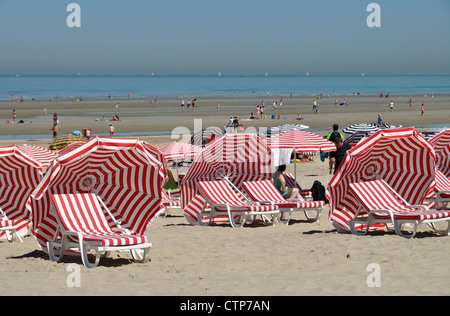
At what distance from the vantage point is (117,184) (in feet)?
30.8

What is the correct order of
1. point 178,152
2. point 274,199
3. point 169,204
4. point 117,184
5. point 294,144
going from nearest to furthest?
point 117,184 → point 274,199 → point 169,204 → point 294,144 → point 178,152

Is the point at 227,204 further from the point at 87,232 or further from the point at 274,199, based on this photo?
the point at 87,232

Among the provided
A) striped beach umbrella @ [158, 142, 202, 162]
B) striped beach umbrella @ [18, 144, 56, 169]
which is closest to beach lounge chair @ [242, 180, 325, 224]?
striped beach umbrella @ [158, 142, 202, 162]

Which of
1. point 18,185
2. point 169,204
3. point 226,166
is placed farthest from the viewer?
point 169,204

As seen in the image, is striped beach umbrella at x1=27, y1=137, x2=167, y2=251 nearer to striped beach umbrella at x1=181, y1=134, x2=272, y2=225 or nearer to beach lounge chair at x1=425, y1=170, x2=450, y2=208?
striped beach umbrella at x1=181, y1=134, x2=272, y2=225

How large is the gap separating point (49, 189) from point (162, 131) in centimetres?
3080

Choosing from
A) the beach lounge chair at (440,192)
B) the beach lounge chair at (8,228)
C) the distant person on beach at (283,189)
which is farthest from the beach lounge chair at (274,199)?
the beach lounge chair at (8,228)

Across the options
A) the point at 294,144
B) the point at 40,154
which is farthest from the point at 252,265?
the point at 294,144

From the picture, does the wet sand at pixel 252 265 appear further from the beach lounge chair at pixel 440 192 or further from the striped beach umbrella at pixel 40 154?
the striped beach umbrella at pixel 40 154

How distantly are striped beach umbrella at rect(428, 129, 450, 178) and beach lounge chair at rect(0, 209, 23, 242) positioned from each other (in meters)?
7.85

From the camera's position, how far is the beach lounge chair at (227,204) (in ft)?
39.0

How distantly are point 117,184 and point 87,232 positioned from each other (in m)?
0.86

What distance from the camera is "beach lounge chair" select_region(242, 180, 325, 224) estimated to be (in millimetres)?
12289
